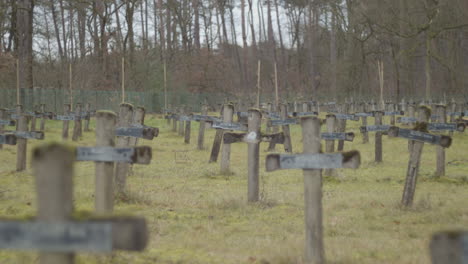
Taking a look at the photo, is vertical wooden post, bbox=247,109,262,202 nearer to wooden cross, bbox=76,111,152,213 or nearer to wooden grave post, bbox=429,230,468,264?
wooden cross, bbox=76,111,152,213

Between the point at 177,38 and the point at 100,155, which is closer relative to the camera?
the point at 100,155

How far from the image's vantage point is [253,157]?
9.11 meters

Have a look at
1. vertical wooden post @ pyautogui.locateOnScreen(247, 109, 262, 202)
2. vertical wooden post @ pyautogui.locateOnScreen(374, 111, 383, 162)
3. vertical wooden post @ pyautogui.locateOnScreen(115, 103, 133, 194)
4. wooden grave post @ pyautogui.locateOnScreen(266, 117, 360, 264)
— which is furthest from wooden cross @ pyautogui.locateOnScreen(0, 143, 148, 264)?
vertical wooden post @ pyautogui.locateOnScreen(374, 111, 383, 162)

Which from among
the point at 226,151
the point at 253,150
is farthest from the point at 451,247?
the point at 226,151

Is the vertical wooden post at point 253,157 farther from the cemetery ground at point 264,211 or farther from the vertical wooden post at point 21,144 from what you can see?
the vertical wooden post at point 21,144

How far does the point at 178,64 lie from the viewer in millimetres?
46500

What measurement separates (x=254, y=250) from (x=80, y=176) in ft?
24.4

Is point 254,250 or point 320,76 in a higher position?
point 320,76

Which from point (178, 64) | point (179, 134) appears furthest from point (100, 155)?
point (178, 64)

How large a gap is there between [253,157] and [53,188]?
6.40 m

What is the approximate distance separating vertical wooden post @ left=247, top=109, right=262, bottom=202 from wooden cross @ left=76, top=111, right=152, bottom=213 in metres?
3.91

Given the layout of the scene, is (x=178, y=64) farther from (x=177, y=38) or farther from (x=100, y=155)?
(x=100, y=155)

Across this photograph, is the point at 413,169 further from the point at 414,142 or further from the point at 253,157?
the point at 253,157

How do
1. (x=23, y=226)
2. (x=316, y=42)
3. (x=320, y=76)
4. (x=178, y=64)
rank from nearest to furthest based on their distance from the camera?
(x=23, y=226) → (x=178, y=64) → (x=316, y=42) → (x=320, y=76)
